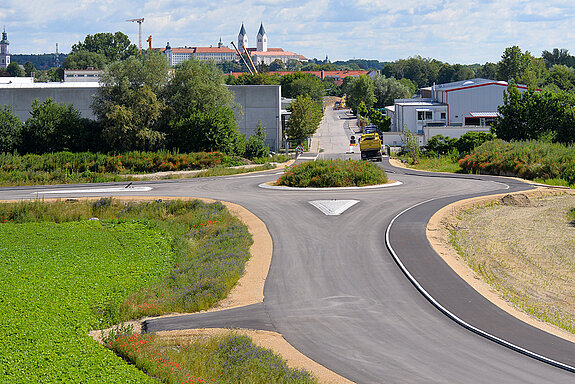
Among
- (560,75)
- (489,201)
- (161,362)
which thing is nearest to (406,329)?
(161,362)

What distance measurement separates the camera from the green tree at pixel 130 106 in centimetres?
5225

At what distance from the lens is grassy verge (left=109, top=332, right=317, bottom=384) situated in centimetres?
1185

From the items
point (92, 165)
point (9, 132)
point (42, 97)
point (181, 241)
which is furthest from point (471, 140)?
point (9, 132)

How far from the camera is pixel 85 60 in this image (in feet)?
573

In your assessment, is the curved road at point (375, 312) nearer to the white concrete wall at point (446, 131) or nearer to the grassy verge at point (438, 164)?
the grassy verge at point (438, 164)

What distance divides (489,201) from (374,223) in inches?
360

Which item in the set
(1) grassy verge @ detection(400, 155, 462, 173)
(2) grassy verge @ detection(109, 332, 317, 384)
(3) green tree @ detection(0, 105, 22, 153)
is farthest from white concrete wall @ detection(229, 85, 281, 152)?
(2) grassy verge @ detection(109, 332, 317, 384)

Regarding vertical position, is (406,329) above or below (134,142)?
below

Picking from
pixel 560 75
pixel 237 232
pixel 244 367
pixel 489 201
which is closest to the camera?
pixel 244 367

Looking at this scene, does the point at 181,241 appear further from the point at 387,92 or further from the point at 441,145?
the point at 387,92

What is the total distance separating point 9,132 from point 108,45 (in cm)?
15104

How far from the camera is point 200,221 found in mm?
27844

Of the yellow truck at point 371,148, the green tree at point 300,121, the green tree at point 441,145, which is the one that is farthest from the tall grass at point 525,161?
the green tree at point 300,121

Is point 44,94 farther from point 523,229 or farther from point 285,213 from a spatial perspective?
point 523,229
